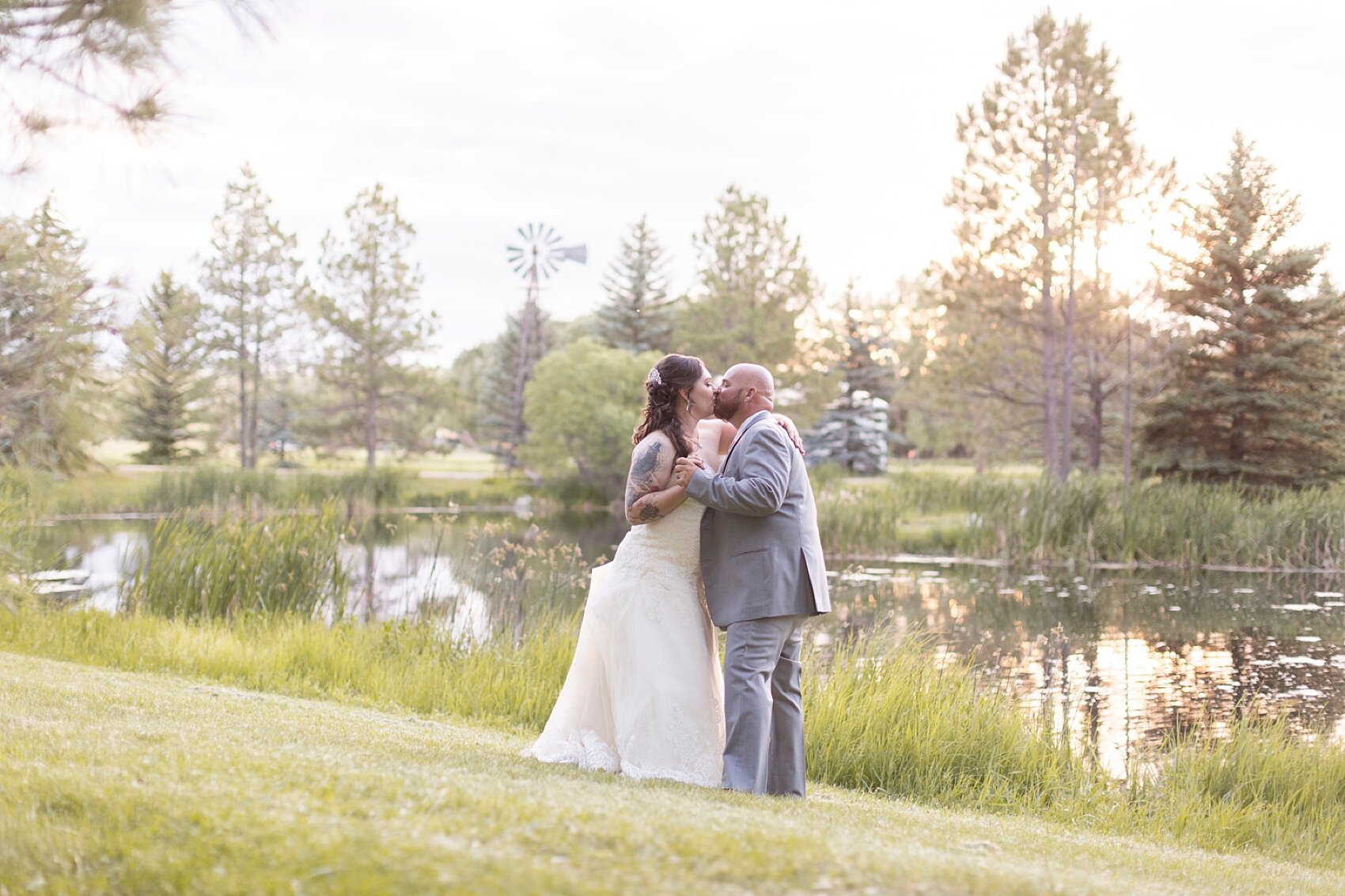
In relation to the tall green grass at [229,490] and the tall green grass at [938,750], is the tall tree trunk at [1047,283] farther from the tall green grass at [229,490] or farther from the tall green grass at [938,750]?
the tall green grass at [938,750]

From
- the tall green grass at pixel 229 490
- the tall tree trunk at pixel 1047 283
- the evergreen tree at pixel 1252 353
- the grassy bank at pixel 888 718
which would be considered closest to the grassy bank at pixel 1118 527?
the evergreen tree at pixel 1252 353

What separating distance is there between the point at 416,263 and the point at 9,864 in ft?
117

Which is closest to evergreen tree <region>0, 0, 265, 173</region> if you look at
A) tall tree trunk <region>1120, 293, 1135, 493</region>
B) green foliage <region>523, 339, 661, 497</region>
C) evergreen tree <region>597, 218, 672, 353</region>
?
tall tree trunk <region>1120, 293, 1135, 493</region>

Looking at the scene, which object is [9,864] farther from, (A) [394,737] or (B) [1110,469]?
(B) [1110,469]

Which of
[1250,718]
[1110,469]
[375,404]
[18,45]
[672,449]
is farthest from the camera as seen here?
[375,404]

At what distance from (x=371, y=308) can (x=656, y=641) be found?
33896 millimetres

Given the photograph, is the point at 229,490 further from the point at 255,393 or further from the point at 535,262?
the point at 535,262

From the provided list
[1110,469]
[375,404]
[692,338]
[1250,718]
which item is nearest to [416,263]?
[375,404]

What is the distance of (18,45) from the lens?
5.61m

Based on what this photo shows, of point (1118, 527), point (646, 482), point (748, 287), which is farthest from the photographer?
point (748, 287)

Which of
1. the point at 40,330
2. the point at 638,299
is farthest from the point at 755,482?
the point at 638,299

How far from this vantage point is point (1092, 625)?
1355cm

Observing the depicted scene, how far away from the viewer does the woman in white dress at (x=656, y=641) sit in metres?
5.10

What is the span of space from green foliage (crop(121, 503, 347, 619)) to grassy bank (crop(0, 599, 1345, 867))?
600 millimetres
